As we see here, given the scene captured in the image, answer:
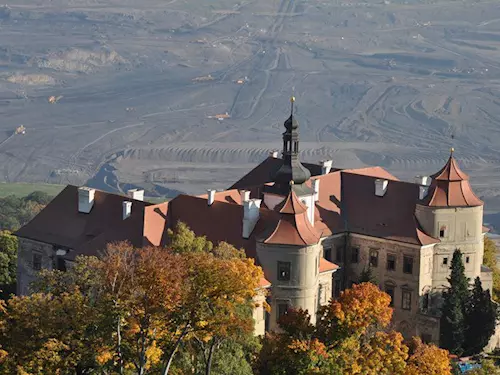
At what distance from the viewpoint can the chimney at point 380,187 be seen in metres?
57.8

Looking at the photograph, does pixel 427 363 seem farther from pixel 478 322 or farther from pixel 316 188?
pixel 316 188

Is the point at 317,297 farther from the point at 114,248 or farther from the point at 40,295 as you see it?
the point at 40,295

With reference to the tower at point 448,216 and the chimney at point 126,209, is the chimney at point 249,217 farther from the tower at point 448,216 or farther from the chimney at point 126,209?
the tower at point 448,216

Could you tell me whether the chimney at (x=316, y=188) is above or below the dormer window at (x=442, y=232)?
above

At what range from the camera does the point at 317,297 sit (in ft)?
172

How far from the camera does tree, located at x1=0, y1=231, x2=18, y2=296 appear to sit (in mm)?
59969

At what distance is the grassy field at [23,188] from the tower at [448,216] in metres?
89.2

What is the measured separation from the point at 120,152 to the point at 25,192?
113ft

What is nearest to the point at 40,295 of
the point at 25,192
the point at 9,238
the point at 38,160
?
the point at 9,238

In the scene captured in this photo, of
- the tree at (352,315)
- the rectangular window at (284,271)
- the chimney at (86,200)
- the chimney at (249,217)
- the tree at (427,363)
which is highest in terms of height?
the chimney at (86,200)

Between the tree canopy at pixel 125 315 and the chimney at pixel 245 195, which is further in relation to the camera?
the chimney at pixel 245 195

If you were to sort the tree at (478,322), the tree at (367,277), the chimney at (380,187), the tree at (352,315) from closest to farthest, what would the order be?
1. the tree at (352,315)
2. the tree at (478,322)
3. the tree at (367,277)
4. the chimney at (380,187)

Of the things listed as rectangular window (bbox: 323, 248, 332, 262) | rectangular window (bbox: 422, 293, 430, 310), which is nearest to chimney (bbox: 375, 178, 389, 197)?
rectangular window (bbox: 323, 248, 332, 262)

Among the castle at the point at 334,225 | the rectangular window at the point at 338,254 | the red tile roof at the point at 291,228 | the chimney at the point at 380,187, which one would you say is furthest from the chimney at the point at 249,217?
the chimney at the point at 380,187
